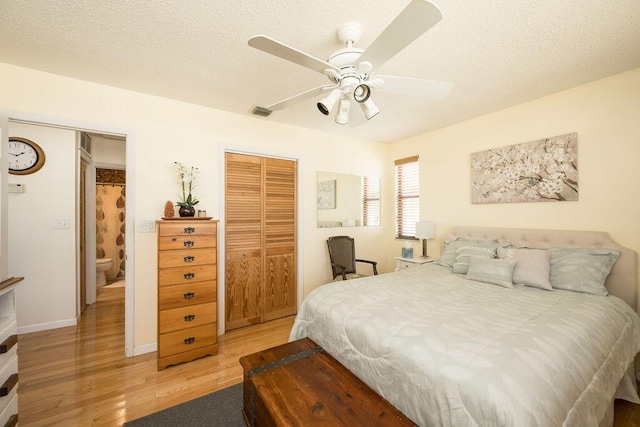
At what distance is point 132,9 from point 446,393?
8.57ft

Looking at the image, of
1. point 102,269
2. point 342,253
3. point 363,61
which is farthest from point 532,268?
point 102,269

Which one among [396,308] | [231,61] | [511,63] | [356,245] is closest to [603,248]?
[511,63]

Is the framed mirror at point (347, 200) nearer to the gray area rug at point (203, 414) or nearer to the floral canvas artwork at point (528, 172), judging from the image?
the floral canvas artwork at point (528, 172)

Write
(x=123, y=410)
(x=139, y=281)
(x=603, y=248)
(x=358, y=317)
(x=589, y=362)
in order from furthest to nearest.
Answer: (x=139, y=281) → (x=603, y=248) → (x=123, y=410) → (x=358, y=317) → (x=589, y=362)

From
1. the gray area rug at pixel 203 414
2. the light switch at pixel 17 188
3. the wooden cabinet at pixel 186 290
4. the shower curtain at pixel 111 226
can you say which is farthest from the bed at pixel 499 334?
the shower curtain at pixel 111 226

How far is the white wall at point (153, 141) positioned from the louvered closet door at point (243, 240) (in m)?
0.20

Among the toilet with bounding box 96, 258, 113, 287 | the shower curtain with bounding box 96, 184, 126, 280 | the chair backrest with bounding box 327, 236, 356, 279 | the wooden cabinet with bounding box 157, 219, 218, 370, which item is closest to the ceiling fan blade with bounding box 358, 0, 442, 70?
the wooden cabinet with bounding box 157, 219, 218, 370

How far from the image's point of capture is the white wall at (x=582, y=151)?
89.4 inches

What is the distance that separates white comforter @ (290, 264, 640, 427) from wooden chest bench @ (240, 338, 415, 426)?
9cm

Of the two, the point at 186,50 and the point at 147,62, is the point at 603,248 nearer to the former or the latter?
the point at 186,50

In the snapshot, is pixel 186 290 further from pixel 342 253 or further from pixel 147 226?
pixel 342 253

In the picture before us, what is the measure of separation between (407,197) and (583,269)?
2.32 m

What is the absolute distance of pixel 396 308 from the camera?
1758 millimetres

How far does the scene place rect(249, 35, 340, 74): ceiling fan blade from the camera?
3.95 feet
